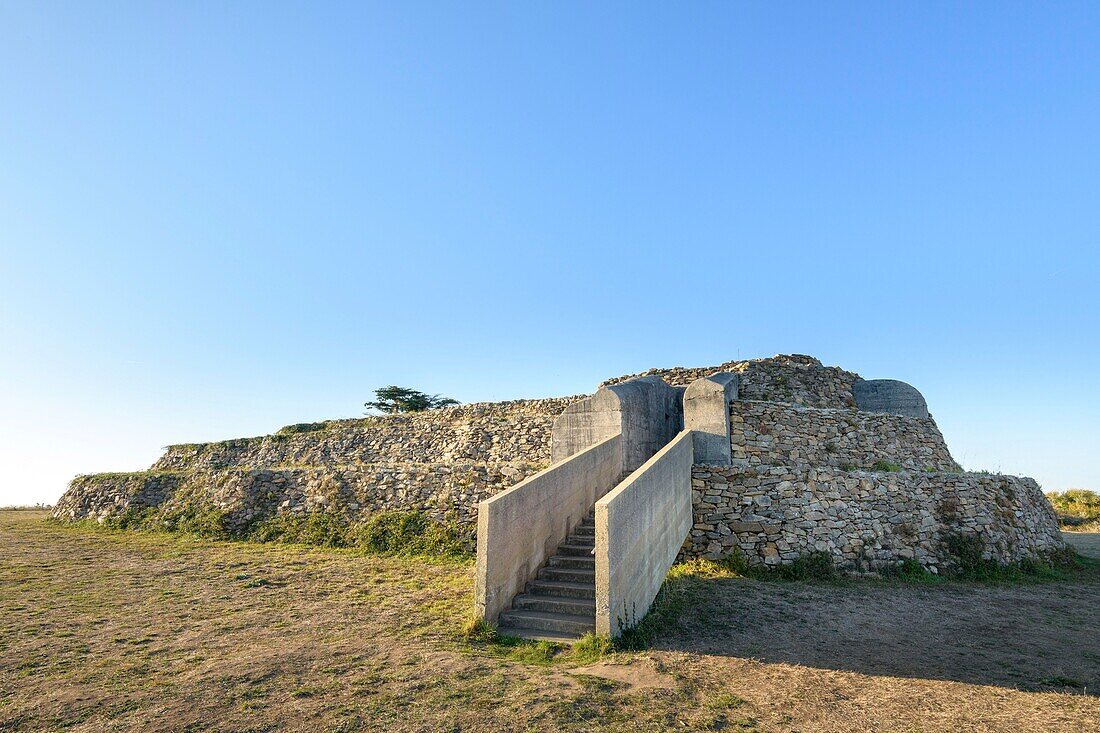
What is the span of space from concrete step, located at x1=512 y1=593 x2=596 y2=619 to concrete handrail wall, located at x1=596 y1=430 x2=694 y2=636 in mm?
663

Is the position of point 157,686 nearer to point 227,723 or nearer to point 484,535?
point 227,723

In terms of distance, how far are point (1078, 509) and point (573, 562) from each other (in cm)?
2518

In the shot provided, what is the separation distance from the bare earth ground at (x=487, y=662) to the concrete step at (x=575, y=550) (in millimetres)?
1694

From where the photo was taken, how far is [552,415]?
18562mm

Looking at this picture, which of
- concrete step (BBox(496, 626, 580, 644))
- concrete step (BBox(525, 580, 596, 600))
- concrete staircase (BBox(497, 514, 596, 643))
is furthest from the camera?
concrete step (BBox(525, 580, 596, 600))

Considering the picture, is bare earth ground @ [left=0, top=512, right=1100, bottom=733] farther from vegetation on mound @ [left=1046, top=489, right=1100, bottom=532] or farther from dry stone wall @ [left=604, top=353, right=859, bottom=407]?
vegetation on mound @ [left=1046, top=489, right=1100, bottom=532]

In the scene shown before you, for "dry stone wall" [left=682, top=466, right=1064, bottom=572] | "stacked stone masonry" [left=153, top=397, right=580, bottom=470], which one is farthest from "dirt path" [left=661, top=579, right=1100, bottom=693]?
"stacked stone masonry" [left=153, top=397, right=580, bottom=470]

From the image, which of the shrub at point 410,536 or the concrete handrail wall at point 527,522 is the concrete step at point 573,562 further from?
the shrub at point 410,536

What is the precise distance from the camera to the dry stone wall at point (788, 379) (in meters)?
16.4

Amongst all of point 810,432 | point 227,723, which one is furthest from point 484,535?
point 810,432

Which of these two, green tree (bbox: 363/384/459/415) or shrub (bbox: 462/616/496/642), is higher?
green tree (bbox: 363/384/459/415)

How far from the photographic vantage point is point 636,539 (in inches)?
283

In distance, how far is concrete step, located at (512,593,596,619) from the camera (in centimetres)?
727

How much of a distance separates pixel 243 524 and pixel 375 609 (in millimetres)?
8345
